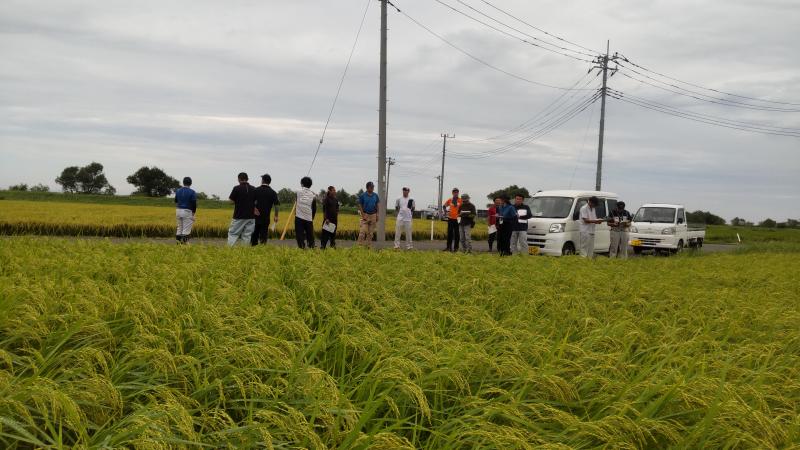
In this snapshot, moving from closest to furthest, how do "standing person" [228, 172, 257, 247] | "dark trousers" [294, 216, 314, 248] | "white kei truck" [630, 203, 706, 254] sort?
"standing person" [228, 172, 257, 247] → "dark trousers" [294, 216, 314, 248] → "white kei truck" [630, 203, 706, 254]

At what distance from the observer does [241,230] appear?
14039 mm

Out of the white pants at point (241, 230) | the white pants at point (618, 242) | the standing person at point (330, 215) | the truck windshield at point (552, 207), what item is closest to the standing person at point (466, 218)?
the truck windshield at point (552, 207)

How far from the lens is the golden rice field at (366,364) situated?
249 cm

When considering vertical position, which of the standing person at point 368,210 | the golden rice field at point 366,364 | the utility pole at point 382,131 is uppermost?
the utility pole at point 382,131

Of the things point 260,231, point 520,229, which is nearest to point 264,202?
point 260,231

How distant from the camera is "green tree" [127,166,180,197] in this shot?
91.6 meters

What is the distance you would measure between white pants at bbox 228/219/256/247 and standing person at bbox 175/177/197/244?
1.85 metres

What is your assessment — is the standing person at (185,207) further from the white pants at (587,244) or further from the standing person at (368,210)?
the white pants at (587,244)

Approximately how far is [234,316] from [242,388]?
134 centimetres

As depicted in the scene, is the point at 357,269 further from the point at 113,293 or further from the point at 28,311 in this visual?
the point at 28,311

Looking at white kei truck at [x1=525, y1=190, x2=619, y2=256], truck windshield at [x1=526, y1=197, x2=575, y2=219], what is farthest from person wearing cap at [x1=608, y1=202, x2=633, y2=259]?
truck windshield at [x1=526, y1=197, x2=575, y2=219]

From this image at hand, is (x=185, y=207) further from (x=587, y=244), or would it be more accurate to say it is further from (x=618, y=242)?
(x=618, y=242)

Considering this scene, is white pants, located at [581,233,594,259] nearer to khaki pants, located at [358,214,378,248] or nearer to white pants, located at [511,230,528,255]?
white pants, located at [511,230,528,255]

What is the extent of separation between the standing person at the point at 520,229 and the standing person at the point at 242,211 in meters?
6.94
